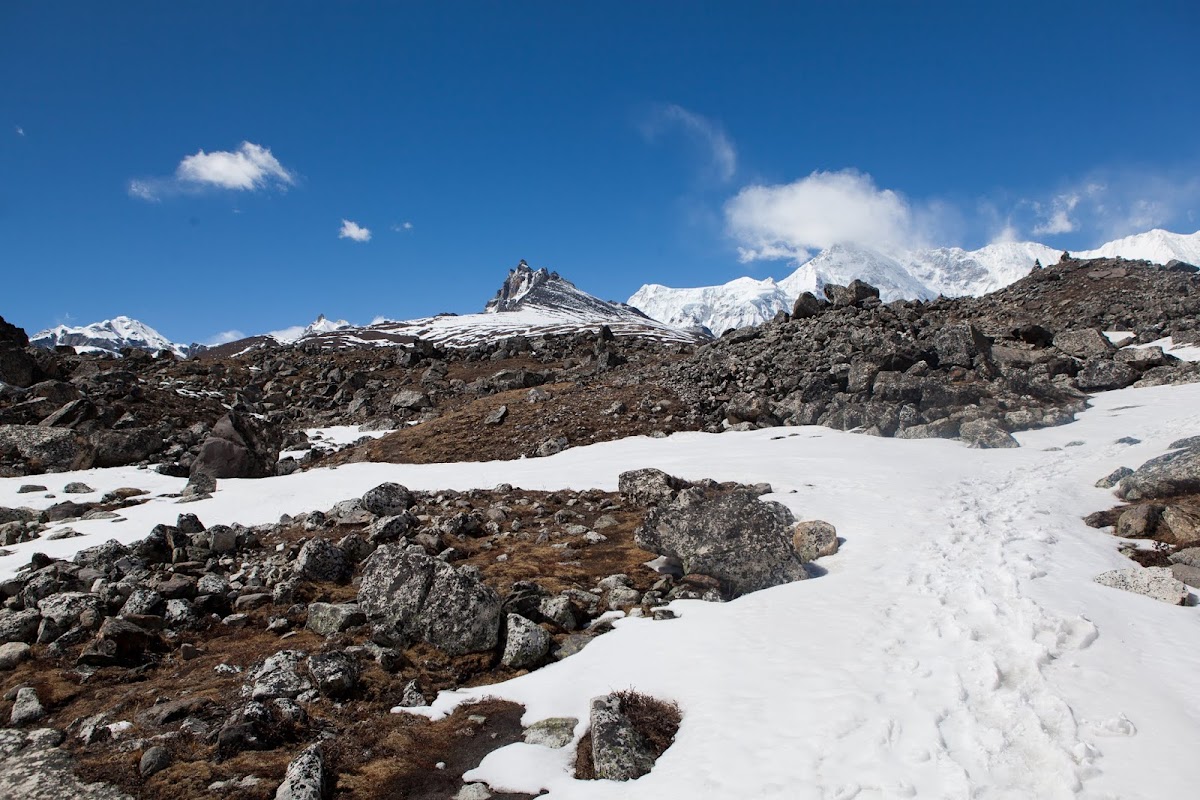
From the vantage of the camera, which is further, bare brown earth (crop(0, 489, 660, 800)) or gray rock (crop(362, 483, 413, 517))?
gray rock (crop(362, 483, 413, 517))

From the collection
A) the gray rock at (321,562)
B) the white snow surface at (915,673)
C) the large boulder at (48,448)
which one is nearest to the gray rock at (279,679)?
the white snow surface at (915,673)

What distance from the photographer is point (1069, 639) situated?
9109 millimetres

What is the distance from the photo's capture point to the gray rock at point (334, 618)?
34.4 feet

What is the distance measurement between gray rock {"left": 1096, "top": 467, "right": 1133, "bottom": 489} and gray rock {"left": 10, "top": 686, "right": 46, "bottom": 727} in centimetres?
2446

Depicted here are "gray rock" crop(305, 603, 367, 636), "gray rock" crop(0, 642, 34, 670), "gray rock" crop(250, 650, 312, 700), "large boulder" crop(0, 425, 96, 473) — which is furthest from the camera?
"large boulder" crop(0, 425, 96, 473)

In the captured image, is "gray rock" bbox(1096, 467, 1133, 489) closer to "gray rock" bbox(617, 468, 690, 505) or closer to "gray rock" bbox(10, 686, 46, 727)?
"gray rock" bbox(617, 468, 690, 505)

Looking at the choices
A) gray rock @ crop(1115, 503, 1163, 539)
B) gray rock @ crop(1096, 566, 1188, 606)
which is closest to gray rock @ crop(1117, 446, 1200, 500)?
gray rock @ crop(1115, 503, 1163, 539)

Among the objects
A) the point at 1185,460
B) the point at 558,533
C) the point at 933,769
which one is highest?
the point at 1185,460

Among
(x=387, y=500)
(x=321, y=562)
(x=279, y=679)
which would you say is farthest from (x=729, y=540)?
(x=387, y=500)

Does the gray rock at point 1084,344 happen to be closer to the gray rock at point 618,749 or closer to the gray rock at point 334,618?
the gray rock at point 618,749

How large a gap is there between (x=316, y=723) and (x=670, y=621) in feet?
19.1

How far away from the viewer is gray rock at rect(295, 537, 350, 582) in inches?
506

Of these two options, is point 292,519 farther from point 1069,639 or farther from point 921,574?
point 1069,639

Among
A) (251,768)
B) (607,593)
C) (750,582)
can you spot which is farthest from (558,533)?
(251,768)
